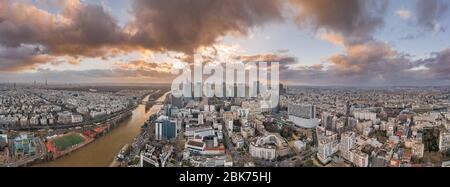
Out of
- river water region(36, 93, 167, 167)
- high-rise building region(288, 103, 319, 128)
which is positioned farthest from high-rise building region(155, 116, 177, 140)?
high-rise building region(288, 103, 319, 128)

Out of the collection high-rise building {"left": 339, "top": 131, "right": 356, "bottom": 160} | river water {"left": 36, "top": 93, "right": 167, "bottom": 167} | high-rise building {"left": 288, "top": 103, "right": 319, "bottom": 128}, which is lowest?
river water {"left": 36, "top": 93, "right": 167, "bottom": 167}

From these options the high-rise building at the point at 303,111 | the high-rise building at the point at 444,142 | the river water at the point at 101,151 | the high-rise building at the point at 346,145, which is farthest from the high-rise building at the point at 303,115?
the river water at the point at 101,151

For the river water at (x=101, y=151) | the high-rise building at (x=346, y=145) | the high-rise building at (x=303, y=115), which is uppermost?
the high-rise building at (x=303, y=115)

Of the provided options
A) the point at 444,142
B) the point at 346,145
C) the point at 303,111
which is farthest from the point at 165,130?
the point at 444,142

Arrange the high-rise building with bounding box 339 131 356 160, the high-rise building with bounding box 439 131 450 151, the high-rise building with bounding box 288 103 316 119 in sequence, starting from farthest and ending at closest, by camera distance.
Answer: the high-rise building with bounding box 288 103 316 119 < the high-rise building with bounding box 439 131 450 151 < the high-rise building with bounding box 339 131 356 160

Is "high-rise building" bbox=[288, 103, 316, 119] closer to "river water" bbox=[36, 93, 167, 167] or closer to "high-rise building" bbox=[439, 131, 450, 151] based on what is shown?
"high-rise building" bbox=[439, 131, 450, 151]

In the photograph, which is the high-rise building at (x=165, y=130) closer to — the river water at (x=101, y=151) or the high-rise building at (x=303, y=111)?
the river water at (x=101, y=151)

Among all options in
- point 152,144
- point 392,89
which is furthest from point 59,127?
point 392,89

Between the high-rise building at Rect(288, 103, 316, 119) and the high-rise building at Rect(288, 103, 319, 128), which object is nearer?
the high-rise building at Rect(288, 103, 319, 128)
